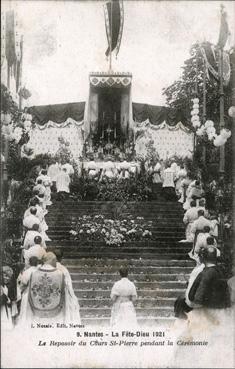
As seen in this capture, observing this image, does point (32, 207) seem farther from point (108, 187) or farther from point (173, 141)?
point (173, 141)

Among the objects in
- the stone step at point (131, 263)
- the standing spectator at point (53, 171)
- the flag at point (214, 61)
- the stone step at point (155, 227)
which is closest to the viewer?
the stone step at point (131, 263)

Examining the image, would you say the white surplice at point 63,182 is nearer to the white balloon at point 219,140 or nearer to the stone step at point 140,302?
the white balloon at point 219,140

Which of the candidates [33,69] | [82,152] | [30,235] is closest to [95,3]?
[33,69]

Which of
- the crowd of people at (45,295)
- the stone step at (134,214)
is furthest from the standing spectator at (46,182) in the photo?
the crowd of people at (45,295)

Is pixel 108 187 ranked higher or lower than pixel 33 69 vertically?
lower

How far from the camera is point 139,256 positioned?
933 centimetres

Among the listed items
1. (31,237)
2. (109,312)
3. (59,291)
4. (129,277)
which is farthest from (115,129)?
(59,291)

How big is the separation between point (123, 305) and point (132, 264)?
1.39 m

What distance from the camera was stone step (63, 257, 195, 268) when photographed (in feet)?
29.9

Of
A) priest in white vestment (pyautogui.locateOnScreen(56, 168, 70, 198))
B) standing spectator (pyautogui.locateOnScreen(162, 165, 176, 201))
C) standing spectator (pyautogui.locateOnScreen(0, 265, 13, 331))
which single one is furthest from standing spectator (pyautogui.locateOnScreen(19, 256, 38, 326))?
standing spectator (pyautogui.locateOnScreen(162, 165, 176, 201))

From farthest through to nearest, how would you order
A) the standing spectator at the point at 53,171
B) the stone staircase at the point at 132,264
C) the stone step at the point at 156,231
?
the standing spectator at the point at 53,171
the stone step at the point at 156,231
the stone staircase at the point at 132,264

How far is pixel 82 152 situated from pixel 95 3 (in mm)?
6600

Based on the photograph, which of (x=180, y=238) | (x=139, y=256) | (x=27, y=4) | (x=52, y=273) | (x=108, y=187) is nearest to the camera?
A: (x=52, y=273)

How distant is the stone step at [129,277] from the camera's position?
8.75 meters
